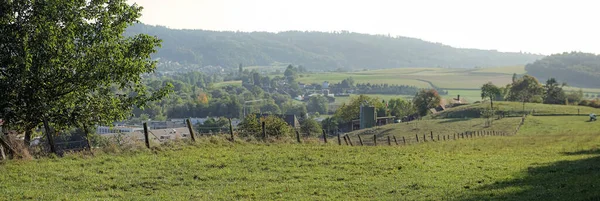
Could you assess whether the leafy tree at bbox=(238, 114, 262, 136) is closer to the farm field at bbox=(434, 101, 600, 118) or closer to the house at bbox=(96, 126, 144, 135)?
the house at bbox=(96, 126, 144, 135)

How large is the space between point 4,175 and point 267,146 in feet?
48.9

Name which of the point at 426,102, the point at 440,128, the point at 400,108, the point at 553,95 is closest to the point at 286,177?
the point at 440,128

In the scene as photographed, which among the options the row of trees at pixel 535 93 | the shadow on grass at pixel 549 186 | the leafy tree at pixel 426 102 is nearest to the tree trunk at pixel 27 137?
the shadow on grass at pixel 549 186

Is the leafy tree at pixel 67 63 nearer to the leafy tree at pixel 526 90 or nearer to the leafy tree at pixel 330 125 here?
the leafy tree at pixel 330 125

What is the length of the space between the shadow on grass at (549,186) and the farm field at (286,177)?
0.09 feet

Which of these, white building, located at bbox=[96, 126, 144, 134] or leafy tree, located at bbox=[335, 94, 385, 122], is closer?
white building, located at bbox=[96, 126, 144, 134]

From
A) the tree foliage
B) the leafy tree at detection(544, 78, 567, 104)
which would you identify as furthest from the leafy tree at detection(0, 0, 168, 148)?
the leafy tree at detection(544, 78, 567, 104)

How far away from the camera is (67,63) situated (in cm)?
2358

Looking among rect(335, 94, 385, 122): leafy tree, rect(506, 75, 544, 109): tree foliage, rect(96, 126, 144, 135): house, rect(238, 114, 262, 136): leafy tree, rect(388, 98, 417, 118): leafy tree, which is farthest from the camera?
rect(388, 98, 417, 118): leafy tree

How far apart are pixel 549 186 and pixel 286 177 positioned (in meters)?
8.53

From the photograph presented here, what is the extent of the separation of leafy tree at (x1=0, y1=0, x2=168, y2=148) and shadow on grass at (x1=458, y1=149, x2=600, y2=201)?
14.4 m

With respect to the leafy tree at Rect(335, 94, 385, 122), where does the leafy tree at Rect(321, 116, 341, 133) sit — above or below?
below

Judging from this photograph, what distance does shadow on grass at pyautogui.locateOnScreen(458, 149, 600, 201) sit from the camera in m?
16.7

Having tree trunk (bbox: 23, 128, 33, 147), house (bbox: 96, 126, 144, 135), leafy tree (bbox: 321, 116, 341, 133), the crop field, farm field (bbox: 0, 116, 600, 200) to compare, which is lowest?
leafy tree (bbox: 321, 116, 341, 133)
